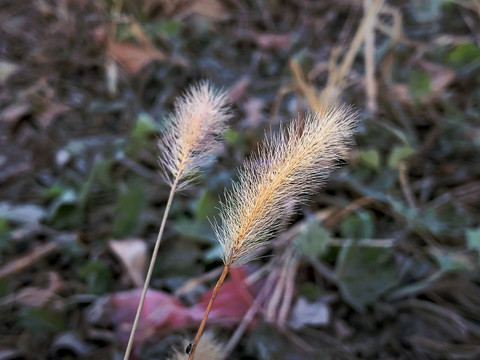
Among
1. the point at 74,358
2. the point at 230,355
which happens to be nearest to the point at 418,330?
the point at 230,355

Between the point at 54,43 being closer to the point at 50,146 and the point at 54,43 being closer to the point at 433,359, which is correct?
the point at 50,146

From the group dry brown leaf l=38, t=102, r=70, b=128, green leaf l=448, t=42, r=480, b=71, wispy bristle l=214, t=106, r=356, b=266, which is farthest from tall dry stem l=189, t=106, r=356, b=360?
dry brown leaf l=38, t=102, r=70, b=128

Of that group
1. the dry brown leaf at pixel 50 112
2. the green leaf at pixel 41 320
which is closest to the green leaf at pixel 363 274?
the green leaf at pixel 41 320

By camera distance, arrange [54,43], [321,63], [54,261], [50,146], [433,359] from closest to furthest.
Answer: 1. [433,359]
2. [54,261]
3. [50,146]
4. [321,63]
5. [54,43]

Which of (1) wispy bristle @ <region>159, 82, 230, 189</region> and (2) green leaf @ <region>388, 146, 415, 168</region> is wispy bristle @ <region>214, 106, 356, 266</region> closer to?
(1) wispy bristle @ <region>159, 82, 230, 189</region>

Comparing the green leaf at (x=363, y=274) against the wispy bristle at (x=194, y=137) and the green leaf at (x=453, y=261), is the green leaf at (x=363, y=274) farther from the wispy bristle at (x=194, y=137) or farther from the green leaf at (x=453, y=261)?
the wispy bristle at (x=194, y=137)
